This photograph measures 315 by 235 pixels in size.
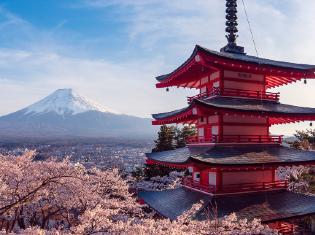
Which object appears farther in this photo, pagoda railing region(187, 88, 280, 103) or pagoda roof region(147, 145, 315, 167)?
pagoda railing region(187, 88, 280, 103)

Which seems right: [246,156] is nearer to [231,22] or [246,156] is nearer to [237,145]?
[237,145]

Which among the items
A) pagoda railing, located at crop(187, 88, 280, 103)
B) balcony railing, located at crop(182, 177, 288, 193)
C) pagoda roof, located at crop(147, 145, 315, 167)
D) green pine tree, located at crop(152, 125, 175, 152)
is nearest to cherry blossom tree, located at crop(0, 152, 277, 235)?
balcony railing, located at crop(182, 177, 288, 193)

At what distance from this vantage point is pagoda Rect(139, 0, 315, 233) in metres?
13.1

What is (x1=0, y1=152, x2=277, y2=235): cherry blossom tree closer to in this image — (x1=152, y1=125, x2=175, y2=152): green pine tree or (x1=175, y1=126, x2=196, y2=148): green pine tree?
(x1=152, y1=125, x2=175, y2=152): green pine tree

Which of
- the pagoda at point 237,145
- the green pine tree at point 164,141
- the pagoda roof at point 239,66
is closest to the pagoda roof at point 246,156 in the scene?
the pagoda at point 237,145

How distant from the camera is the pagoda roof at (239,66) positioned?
45.6 feet

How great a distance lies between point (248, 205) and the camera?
43.0ft

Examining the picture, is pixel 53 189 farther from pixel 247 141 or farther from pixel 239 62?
pixel 239 62

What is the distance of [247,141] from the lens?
1466 centimetres

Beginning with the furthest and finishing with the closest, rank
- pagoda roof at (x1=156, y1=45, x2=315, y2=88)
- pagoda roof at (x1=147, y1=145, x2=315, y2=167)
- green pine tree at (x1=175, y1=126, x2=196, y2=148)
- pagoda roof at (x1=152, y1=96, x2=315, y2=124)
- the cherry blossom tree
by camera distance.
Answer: green pine tree at (x1=175, y1=126, x2=196, y2=148) → pagoda roof at (x1=156, y1=45, x2=315, y2=88) → pagoda roof at (x1=152, y1=96, x2=315, y2=124) → pagoda roof at (x1=147, y1=145, x2=315, y2=167) → the cherry blossom tree

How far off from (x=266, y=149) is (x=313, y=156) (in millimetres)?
1882

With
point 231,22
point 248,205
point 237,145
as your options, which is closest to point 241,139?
point 237,145

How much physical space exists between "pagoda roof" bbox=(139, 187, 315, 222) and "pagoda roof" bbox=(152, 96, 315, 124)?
333 cm

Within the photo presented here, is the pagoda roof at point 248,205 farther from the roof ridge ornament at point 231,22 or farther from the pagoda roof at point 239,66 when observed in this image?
the roof ridge ornament at point 231,22
